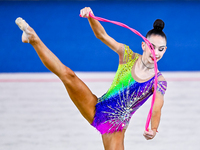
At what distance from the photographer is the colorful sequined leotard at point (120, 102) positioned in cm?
193

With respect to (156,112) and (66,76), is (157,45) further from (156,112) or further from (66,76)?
(66,76)

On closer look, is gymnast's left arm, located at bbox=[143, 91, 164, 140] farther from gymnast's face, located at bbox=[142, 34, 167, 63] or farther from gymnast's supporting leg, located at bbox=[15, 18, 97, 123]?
gymnast's supporting leg, located at bbox=[15, 18, 97, 123]

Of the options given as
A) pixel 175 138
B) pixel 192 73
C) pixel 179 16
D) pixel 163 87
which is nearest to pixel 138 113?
pixel 175 138

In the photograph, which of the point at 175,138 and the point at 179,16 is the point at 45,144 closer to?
the point at 175,138

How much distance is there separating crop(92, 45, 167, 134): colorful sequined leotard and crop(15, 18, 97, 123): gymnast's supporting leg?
0.21 feet

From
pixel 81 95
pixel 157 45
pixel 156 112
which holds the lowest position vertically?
pixel 156 112

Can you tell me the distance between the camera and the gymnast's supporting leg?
1.71m

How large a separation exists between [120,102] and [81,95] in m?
0.25

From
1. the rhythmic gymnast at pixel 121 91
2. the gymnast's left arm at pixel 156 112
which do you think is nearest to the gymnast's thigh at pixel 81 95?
the rhythmic gymnast at pixel 121 91

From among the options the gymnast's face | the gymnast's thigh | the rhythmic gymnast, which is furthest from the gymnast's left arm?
the gymnast's thigh

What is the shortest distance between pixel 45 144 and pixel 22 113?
2.65 feet

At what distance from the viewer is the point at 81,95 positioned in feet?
6.17

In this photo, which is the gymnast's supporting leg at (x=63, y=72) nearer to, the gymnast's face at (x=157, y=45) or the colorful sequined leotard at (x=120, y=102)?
the colorful sequined leotard at (x=120, y=102)

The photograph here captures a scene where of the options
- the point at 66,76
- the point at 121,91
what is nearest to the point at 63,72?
the point at 66,76
